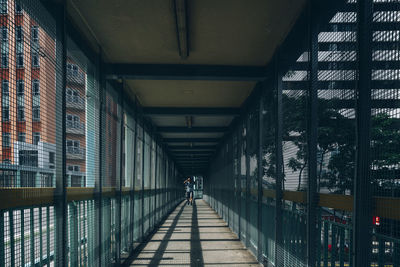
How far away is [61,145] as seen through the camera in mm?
3514

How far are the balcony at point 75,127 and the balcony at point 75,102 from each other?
197 mm

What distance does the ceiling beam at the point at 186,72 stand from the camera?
19.6 ft

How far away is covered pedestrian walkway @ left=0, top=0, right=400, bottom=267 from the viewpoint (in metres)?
2.50

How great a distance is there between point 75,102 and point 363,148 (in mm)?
3229

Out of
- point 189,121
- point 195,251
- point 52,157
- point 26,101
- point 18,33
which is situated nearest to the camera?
point 18,33

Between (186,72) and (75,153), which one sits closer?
(75,153)

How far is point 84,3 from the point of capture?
3867 millimetres

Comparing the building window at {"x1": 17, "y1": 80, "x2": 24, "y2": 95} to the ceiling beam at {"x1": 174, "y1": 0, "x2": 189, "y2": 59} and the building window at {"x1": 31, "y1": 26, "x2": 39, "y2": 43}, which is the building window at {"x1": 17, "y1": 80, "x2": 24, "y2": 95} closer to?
the building window at {"x1": 31, "y1": 26, "x2": 39, "y2": 43}

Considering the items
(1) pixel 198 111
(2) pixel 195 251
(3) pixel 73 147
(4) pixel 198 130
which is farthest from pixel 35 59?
(4) pixel 198 130

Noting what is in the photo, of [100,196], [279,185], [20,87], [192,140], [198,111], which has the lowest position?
[100,196]

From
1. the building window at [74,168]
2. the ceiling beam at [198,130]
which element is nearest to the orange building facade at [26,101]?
the building window at [74,168]

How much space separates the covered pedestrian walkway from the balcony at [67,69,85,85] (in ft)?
0.12

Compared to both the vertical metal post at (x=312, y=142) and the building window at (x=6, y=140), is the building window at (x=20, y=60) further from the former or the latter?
the vertical metal post at (x=312, y=142)

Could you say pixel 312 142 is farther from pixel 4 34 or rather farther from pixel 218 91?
pixel 218 91
